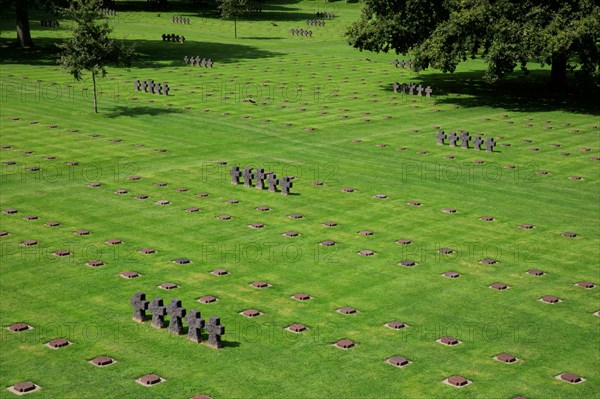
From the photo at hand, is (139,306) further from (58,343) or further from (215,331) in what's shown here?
(215,331)

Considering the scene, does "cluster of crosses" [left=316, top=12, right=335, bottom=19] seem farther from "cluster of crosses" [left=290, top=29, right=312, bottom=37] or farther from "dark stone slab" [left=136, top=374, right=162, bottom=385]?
"dark stone slab" [left=136, top=374, right=162, bottom=385]

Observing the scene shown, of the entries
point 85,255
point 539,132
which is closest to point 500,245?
point 85,255

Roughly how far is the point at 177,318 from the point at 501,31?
1736 inches

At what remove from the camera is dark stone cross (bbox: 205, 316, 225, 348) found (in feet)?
88.7

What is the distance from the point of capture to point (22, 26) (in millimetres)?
93062

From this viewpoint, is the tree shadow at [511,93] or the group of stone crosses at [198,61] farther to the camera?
the group of stone crosses at [198,61]

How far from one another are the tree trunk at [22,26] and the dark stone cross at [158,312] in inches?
2621

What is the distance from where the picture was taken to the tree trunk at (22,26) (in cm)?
8831

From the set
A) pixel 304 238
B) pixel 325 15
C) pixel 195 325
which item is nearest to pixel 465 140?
pixel 304 238

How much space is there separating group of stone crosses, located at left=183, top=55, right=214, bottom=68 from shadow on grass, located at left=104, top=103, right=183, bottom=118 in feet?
66.9

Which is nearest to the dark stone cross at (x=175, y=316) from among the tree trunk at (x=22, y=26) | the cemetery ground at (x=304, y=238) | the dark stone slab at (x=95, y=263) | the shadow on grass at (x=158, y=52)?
the cemetery ground at (x=304, y=238)

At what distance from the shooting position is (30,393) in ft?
79.3

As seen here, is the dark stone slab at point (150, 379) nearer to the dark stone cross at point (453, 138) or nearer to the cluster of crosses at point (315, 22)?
the dark stone cross at point (453, 138)

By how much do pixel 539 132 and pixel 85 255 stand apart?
3464cm
